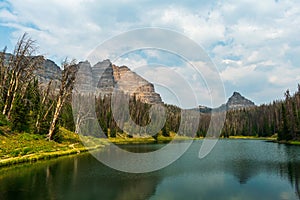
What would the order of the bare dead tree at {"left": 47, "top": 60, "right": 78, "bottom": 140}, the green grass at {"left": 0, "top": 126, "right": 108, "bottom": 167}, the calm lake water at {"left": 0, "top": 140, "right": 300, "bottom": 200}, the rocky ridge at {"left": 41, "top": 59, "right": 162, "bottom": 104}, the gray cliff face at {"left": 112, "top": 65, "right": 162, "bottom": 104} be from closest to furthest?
the calm lake water at {"left": 0, "top": 140, "right": 300, "bottom": 200} < the green grass at {"left": 0, "top": 126, "right": 108, "bottom": 167} < the bare dead tree at {"left": 47, "top": 60, "right": 78, "bottom": 140} < the rocky ridge at {"left": 41, "top": 59, "right": 162, "bottom": 104} < the gray cliff face at {"left": 112, "top": 65, "right": 162, "bottom": 104}

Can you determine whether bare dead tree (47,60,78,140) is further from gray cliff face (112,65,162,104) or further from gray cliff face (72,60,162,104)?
gray cliff face (112,65,162,104)

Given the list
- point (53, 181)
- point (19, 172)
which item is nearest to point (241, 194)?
point (53, 181)

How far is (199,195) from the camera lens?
1839 centimetres

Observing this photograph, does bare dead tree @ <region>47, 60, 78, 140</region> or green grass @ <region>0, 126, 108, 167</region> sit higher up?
bare dead tree @ <region>47, 60, 78, 140</region>

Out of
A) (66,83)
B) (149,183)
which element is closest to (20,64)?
(66,83)

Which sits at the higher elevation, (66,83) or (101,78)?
(101,78)

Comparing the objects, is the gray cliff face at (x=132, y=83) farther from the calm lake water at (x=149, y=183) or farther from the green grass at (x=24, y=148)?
the calm lake water at (x=149, y=183)

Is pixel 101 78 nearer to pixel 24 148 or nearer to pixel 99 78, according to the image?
pixel 99 78

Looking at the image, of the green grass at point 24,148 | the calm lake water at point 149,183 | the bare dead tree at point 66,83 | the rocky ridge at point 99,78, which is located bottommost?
the calm lake water at point 149,183

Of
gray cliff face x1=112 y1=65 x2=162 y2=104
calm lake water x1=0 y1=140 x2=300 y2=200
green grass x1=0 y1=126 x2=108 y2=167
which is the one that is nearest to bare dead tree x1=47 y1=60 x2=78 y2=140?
green grass x1=0 y1=126 x2=108 y2=167

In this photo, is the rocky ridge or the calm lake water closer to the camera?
the calm lake water

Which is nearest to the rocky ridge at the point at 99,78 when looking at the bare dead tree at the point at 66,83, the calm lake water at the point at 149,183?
the bare dead tree at the point at 66,83

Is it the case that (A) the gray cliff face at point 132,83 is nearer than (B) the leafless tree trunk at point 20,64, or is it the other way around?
(B) the leafless tree trunk at point 20,64

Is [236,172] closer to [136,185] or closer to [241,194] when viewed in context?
[241,194]
